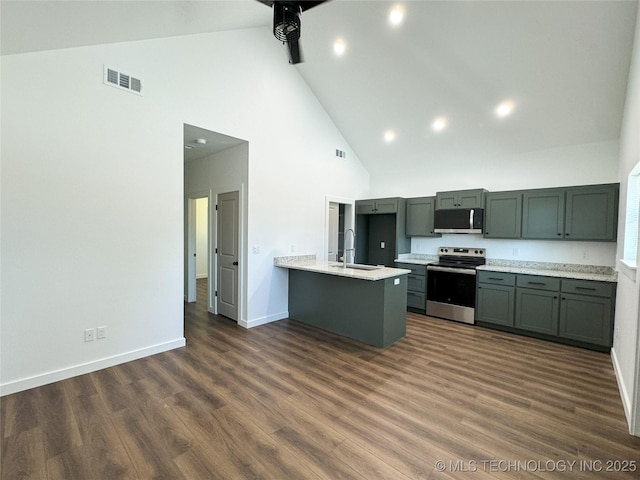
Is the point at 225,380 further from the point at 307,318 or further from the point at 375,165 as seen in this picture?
the point at 375,165

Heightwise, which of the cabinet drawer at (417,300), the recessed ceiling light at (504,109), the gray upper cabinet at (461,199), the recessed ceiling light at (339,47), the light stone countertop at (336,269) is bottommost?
the cabinet drawer at (417,300)

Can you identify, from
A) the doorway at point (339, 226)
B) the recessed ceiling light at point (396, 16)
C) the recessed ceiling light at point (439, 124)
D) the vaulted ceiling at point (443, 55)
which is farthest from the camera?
the doorway at point (339, 226)

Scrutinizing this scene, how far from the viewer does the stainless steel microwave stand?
475 cm

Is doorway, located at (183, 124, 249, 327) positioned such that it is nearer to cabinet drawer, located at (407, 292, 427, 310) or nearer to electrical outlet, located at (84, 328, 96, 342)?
electrical outlet, located at (84, 328, 96, 342)

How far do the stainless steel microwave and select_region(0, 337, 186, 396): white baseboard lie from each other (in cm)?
448

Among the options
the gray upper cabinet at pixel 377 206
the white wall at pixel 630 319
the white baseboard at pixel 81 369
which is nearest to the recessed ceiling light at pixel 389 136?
the gray upper cabinet at pixel 377 206

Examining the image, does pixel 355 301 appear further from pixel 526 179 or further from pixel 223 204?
pixel 526 179

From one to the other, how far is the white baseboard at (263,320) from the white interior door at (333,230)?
1733mm

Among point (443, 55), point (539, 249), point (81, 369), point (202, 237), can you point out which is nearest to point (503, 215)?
point (539, 249)

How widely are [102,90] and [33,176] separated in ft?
3.47

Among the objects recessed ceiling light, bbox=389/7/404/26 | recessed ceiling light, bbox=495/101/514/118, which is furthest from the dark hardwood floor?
recessed ceiling light, bbox=389/7/404/26

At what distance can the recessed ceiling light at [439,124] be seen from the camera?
4652mm

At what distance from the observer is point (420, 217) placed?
5512mm

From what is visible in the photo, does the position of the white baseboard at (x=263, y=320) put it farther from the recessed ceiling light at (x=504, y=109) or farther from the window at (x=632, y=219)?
the recessed ceiling light at (x=504, y=109)
